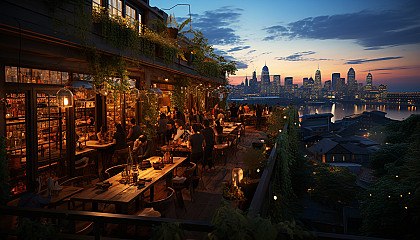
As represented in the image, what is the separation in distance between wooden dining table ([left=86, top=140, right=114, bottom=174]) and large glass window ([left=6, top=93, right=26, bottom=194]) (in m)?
2.26

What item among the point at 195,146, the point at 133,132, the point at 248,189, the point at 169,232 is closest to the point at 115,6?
the point at 133,132

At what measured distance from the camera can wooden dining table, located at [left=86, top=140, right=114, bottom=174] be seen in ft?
25.6

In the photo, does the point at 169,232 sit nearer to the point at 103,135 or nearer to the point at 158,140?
the point at 103,135

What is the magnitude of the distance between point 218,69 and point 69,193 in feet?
39.6

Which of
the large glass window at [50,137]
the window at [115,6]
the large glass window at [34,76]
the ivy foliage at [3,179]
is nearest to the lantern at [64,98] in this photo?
the ivy foliage at [3,179]

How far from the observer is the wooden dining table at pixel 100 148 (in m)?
7.81

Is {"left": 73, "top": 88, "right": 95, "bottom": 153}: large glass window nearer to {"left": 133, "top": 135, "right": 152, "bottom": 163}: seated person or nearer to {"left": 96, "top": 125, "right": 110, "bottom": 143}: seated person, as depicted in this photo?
{"left": 96, "top": 125, "right": 110, "bottom": 143}: seated person

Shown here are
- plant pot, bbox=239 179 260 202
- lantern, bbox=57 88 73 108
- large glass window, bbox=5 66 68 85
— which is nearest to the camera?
lantern, bbox=57 88 73 108

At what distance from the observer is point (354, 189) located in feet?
67.4

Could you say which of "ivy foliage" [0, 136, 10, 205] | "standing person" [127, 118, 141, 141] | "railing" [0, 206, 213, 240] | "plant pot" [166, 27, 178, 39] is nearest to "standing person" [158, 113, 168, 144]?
"standing person" [127, 118, 141, 141]

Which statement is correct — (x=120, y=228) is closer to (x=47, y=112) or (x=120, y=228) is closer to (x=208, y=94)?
(x=47, y=112)

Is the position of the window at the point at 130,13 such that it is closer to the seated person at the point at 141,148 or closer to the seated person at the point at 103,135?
the seated person at the point at 103,135

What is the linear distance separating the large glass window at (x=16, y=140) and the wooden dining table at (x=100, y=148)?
2.26 meters

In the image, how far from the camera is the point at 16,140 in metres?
5.41
